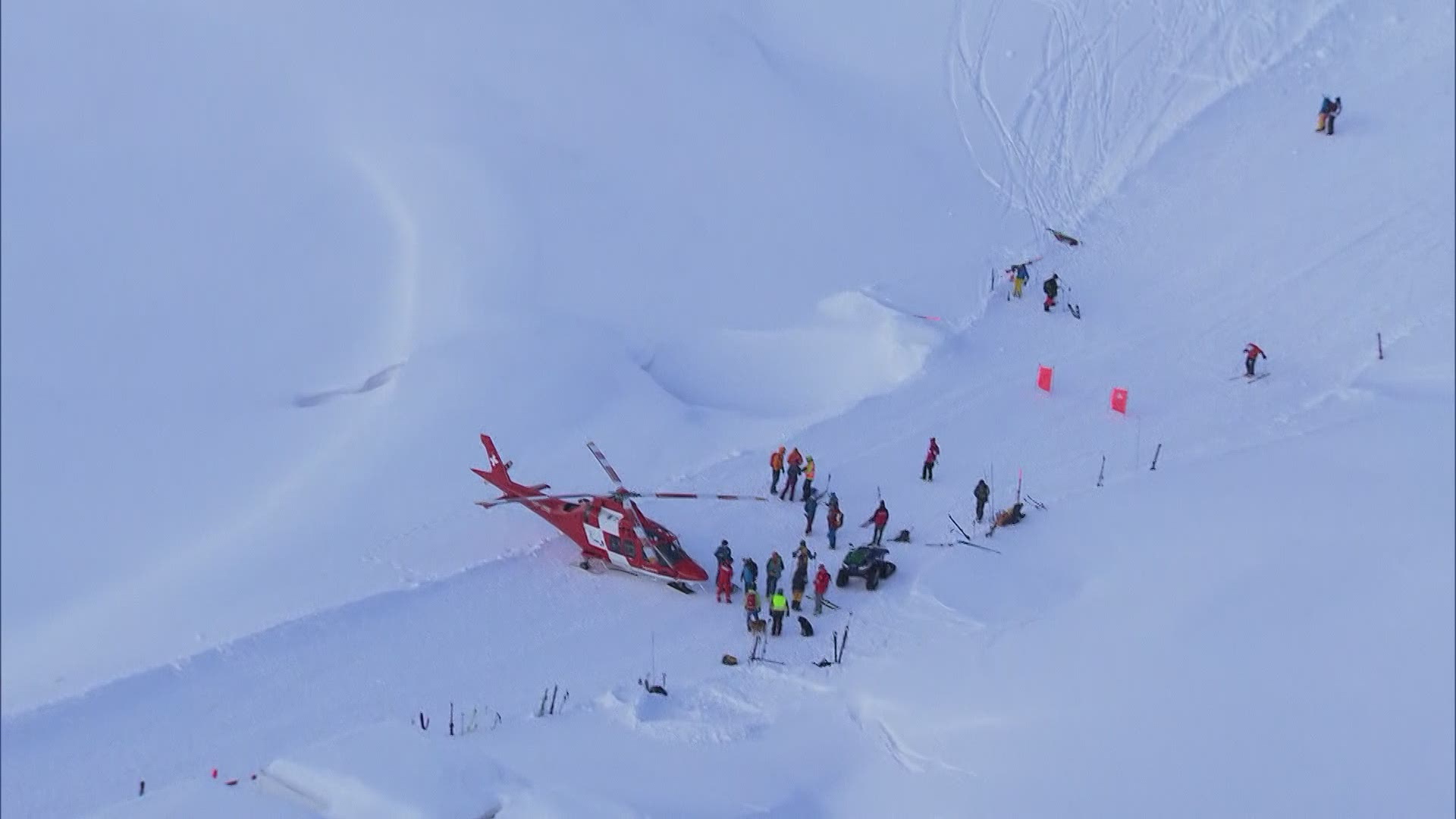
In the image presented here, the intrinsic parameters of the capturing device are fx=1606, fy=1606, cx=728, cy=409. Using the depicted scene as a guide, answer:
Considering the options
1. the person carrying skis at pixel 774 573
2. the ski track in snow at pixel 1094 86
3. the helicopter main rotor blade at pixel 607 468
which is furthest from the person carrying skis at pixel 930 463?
the ski track in snow at pixel 1094 86

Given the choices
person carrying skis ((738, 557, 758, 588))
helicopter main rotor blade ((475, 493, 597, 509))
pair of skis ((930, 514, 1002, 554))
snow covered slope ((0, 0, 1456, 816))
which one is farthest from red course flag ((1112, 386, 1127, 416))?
helicopter main rotor blade ((475, 493, 597, 509))

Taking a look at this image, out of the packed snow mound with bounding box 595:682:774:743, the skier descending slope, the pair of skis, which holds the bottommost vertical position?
the packed snow mound with bounding box 595:682:774:743

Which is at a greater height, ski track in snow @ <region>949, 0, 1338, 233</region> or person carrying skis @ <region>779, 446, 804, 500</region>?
ski track in snow @ <region>949, 0, 1338, 233</region>

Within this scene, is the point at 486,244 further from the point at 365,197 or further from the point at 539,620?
the point at 539,620

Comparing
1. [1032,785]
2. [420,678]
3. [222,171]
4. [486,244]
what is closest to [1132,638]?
[1032,785]

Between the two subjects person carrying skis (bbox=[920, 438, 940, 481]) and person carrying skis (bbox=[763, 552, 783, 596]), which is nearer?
person carrying skis (bbox=[763, 552, 783, 596])

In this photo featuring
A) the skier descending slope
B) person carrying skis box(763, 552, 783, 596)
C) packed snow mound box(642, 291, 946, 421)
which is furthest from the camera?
the skier descending slope

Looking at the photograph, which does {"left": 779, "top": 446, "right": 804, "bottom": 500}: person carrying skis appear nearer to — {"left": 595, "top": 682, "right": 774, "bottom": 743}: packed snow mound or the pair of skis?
the pair of skis
